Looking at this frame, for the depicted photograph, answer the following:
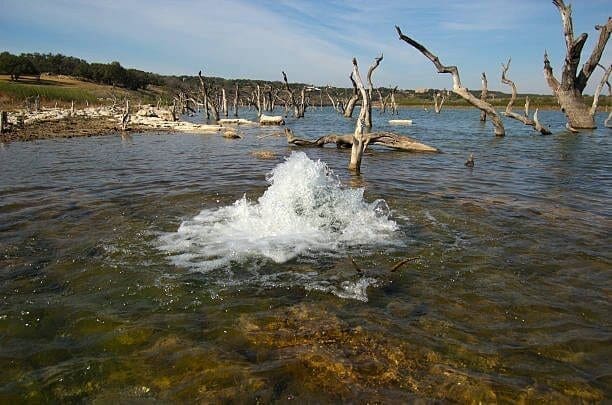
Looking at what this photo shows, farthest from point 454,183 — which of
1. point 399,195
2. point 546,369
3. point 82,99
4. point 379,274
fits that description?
point 82,99

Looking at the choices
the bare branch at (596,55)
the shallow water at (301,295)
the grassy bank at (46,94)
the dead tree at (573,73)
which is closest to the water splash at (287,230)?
the shallow water at (301,295)

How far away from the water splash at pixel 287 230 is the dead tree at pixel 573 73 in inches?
1101

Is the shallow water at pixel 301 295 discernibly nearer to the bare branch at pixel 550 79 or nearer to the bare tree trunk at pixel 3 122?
the bare tree trunk at pixel 3 122

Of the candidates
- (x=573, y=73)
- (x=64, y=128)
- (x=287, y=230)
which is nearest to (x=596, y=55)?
(x=573, y=73)

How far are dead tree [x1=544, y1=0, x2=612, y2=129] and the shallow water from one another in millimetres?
23425

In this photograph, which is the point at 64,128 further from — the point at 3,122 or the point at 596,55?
the point at 596,55

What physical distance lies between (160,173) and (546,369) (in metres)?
13.5

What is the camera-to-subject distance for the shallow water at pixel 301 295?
363 cm

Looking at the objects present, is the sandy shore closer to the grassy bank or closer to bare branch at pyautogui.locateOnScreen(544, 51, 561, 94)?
→ the grassy bank

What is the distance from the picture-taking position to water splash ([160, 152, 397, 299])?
20.3ft

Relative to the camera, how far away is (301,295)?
206 inches

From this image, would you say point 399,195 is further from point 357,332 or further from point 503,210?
point 357,332

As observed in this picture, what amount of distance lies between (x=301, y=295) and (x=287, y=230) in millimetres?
2794

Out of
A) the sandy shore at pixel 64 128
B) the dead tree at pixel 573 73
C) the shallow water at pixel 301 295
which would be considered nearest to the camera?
the shallow water at pixel 301 295
